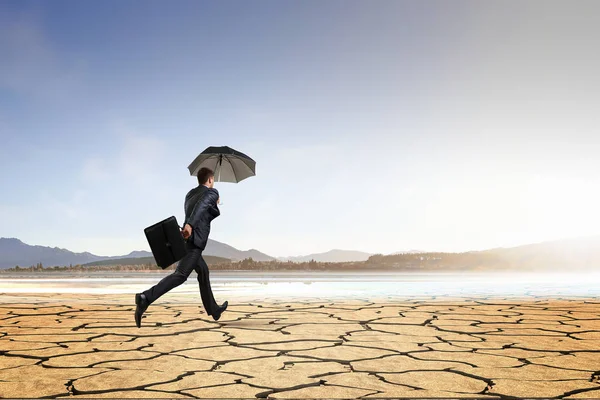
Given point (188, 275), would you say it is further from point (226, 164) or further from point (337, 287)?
point (337, 287)

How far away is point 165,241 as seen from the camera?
4.82 metres

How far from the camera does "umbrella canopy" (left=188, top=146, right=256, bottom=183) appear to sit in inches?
251

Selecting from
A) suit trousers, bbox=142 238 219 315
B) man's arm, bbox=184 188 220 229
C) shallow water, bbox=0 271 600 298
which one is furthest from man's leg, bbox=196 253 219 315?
shallow water, bbox=0 271 600 298

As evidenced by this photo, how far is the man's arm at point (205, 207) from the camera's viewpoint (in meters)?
4.99

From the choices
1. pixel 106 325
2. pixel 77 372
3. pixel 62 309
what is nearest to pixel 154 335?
pixel 106 325

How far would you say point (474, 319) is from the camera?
5.77 m

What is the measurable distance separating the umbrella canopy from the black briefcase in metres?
1.64

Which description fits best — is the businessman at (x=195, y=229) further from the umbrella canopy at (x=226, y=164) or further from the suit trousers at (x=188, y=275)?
the umbrella canopy at (x=226, y=164)

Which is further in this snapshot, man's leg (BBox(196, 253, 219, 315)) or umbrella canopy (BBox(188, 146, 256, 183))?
umbrella canopy (BBox(188, 146, 256, 183))

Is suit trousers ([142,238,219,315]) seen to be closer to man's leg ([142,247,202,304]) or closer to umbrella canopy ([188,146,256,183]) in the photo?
man's leg ([142,247,202,304])

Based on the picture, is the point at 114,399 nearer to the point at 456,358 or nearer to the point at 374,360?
the point at 374,360

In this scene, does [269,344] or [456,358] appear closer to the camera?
[456,358]

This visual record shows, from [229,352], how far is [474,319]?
2.84 meters

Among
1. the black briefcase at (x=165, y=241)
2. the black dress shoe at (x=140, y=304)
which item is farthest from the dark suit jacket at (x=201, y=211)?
the black dress shoe at (x=140, y=304)
